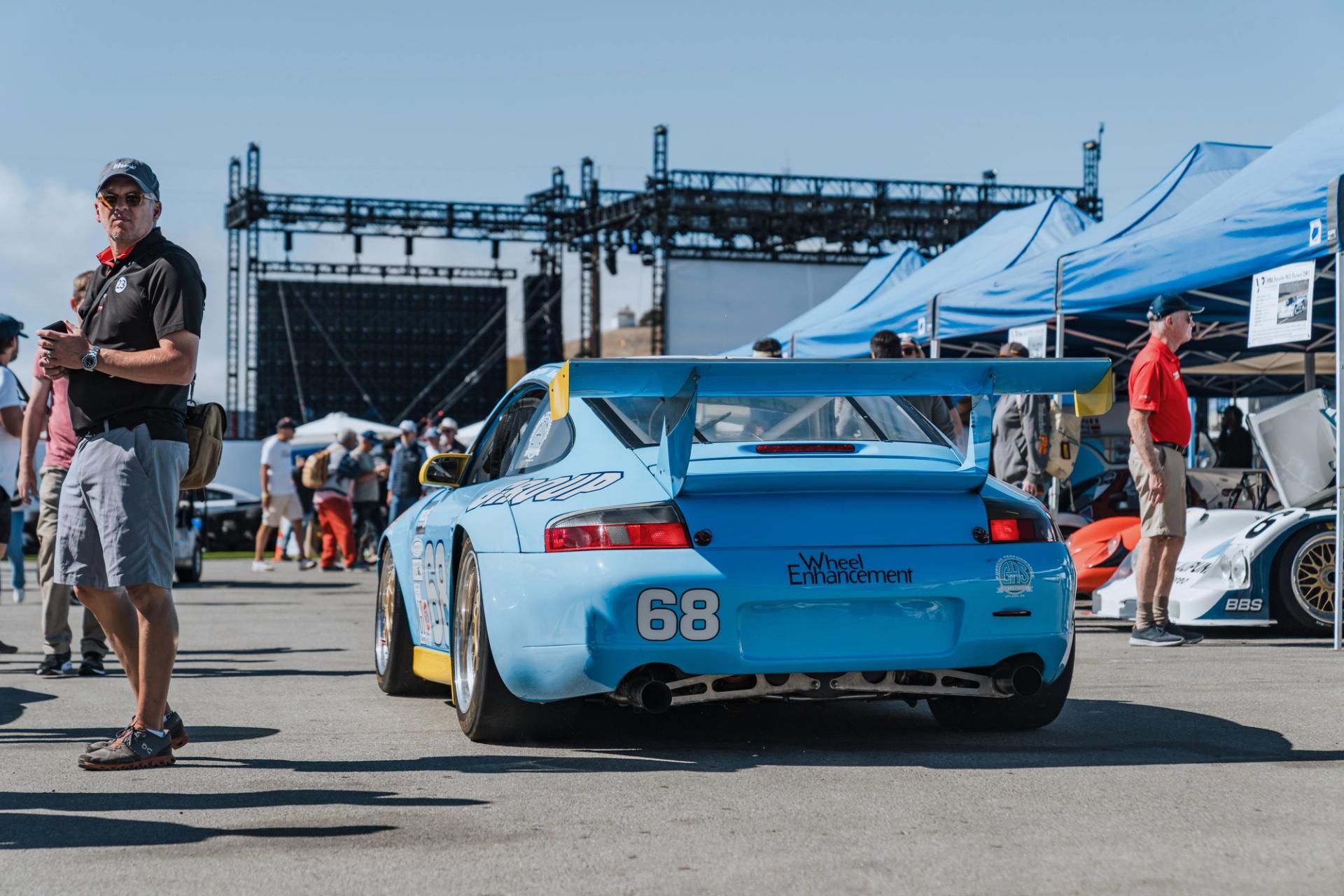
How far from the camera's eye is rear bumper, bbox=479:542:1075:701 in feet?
15.7

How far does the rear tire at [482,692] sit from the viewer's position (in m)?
5.15

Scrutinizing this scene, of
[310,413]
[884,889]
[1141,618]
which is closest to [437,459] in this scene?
[884,889]

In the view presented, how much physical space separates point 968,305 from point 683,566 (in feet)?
31.2

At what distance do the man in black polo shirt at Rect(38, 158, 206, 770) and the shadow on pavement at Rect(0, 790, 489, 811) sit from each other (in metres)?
0.43

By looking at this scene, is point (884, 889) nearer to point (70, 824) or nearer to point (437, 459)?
point (70, 824)

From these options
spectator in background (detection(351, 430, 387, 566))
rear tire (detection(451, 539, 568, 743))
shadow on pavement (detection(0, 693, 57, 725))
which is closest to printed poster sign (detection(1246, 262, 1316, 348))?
rear tire (detection(451, 539, 568, 743))

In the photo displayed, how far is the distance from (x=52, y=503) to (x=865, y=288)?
46.9 feet

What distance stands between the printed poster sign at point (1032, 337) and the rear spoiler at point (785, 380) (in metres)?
7.27

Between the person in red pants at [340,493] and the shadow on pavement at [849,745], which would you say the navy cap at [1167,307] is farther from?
the person in red pants at [340,493]

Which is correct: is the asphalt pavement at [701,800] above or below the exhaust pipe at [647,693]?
below

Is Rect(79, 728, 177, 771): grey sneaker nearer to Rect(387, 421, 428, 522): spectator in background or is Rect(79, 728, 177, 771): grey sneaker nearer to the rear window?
the rear window

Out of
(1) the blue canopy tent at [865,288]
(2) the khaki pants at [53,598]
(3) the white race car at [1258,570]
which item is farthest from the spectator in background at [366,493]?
(3) the white race car at [1258,570]

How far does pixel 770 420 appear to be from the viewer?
217 inches

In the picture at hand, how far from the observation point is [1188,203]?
1259 centimetres
